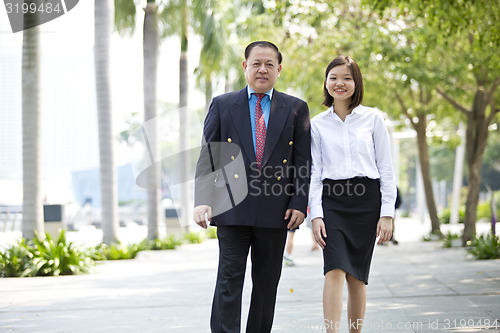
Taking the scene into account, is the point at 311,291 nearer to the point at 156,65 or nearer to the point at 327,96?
the point at 327,96

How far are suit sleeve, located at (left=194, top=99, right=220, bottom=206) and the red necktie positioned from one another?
241 mm

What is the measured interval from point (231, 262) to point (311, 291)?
12.3 feet

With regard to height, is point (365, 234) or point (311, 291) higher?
point (365, 234)

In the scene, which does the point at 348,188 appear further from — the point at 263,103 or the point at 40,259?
the point at 40,259

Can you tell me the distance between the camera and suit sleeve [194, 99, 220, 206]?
3.96m

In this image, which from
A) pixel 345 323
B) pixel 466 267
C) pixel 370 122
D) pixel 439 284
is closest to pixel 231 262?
pixel 370 122

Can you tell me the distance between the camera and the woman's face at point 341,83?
4105 millimetres

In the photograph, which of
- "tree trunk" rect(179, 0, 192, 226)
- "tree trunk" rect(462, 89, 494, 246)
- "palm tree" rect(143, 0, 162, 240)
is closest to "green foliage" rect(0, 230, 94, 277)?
"palm tree" rect(143, 0, 162, 240)

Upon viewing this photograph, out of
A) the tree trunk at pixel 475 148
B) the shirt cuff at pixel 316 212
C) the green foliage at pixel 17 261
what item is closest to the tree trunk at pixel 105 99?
the green foliage at pixel 17 261

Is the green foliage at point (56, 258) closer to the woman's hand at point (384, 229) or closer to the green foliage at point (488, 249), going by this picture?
the green foliage at point (488, 249)

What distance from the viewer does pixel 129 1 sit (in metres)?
15.8

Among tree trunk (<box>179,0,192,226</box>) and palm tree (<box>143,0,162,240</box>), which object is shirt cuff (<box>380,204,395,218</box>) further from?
tree trunk (<box>179,0,192,226</box>)

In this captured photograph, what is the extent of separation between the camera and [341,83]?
13.5ft

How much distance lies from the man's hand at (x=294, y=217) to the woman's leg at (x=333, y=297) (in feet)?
1.14
